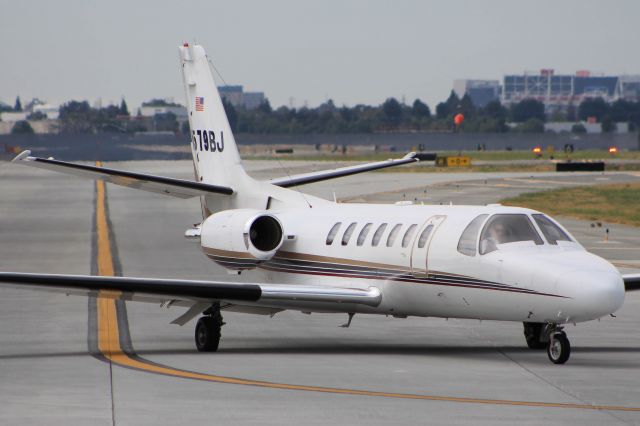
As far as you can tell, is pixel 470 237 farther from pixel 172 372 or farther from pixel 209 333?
pixel 172 372

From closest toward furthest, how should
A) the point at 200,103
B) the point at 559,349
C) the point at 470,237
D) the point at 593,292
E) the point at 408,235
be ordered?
the point at 593,292
the point at 559,349
the point at 470,237
the point at 408,235
the point at 200,103

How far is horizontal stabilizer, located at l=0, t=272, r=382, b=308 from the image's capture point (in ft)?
59.9

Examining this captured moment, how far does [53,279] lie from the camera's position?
18156 millimetres

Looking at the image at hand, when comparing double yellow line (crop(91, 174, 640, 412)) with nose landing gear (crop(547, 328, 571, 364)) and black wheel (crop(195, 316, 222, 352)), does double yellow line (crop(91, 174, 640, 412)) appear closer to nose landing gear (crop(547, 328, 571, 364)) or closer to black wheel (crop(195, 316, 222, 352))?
black wheel (crop(195, 316, 222, 352))

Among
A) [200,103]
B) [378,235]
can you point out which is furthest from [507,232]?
[200,103]

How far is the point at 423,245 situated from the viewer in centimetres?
1922

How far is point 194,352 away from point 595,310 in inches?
231

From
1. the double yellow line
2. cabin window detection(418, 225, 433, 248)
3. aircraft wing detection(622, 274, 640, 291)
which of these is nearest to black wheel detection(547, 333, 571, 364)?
cabin window detection(418, 225, 433, 248)

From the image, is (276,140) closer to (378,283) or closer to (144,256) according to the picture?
(144,256)

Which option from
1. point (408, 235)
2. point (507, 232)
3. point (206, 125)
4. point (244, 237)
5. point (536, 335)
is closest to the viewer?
point (507, 232)

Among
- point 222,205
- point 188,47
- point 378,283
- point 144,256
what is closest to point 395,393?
point 378,283

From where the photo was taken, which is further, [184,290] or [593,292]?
[184,290]

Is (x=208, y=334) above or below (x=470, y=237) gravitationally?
below

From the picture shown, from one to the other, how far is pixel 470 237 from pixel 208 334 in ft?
13.0
